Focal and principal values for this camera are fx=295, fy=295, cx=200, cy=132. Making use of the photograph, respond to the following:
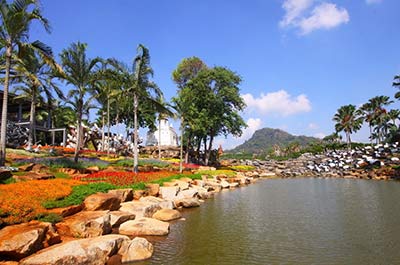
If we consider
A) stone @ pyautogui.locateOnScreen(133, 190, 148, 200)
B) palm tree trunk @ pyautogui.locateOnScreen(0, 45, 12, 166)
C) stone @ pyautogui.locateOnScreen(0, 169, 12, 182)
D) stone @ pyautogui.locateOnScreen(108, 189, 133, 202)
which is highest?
palm tree trunk @ pyautogui.locateOnScreen(0, 45, 12, 166)

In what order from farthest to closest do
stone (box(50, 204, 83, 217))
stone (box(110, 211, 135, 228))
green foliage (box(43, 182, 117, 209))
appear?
green foliage (box(43, 182, 117, 209)) → stone (box(110, 211, 135, 228)) → stone (box(50, 204, 83, 217))

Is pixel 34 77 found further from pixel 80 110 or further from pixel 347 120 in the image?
pixel 347 120

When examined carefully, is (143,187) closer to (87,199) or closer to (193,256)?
(87,199)

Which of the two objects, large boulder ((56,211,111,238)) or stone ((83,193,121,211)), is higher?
stone ((83,193,121,211))

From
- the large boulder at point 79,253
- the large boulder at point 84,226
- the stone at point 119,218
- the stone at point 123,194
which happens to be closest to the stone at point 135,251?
the large boulder at point 79,253

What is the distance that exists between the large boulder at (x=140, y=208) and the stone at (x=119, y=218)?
69cm

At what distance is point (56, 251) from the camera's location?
24.8 ft

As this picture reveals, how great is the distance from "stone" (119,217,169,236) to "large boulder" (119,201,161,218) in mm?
1616

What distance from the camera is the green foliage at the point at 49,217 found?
10.2 meters

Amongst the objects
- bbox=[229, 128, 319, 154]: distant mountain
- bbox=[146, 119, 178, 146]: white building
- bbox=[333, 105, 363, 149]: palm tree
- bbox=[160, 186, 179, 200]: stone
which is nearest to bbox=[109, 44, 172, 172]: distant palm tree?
bbox=[160, 186, 179, 200]: stone

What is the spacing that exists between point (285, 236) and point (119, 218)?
6407 mm

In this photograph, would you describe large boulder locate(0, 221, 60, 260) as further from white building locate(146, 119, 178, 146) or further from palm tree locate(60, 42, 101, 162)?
white building locate(146, 119, 178, 146)

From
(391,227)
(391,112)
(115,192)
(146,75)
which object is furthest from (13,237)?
(391,112)

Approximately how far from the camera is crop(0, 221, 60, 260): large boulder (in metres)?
7.65
